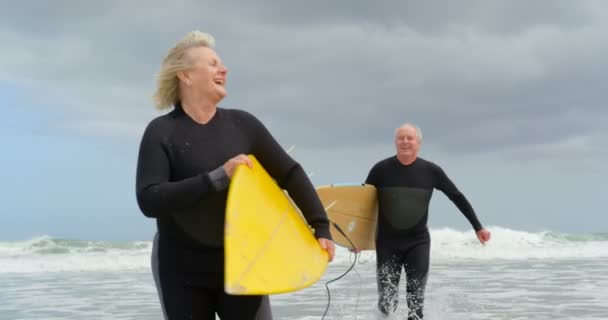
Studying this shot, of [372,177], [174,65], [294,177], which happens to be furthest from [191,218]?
[372,177]

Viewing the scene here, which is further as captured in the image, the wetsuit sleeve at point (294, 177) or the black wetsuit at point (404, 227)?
the black wetsuit at point (404, 227)

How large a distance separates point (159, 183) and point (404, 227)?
3688 millimetres

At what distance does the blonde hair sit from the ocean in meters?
1.95

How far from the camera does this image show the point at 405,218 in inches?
220

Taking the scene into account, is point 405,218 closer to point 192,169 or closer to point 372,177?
point 372,177

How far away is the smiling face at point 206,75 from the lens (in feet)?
7.60

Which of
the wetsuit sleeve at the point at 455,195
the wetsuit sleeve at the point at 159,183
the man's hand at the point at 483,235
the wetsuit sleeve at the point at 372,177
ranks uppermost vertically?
the wetsuit sleeve at the point at 372,177

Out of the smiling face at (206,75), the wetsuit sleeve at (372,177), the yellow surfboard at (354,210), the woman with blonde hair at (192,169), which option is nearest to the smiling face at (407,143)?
the wetsuit sleeve at (372,177)

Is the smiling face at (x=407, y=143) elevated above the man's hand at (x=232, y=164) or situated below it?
above

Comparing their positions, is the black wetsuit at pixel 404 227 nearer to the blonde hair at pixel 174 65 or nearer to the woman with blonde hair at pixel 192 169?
the woman with blonde hair at pixel 192 169

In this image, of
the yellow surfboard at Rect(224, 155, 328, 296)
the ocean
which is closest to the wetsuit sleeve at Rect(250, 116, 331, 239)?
the yellow surfboard at Rect(224, 155, 328, 296)

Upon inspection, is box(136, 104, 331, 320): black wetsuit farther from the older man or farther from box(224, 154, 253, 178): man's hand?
the older man

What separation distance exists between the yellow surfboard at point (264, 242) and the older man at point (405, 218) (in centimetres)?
310

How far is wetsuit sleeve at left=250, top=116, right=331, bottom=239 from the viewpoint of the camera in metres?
2.50
